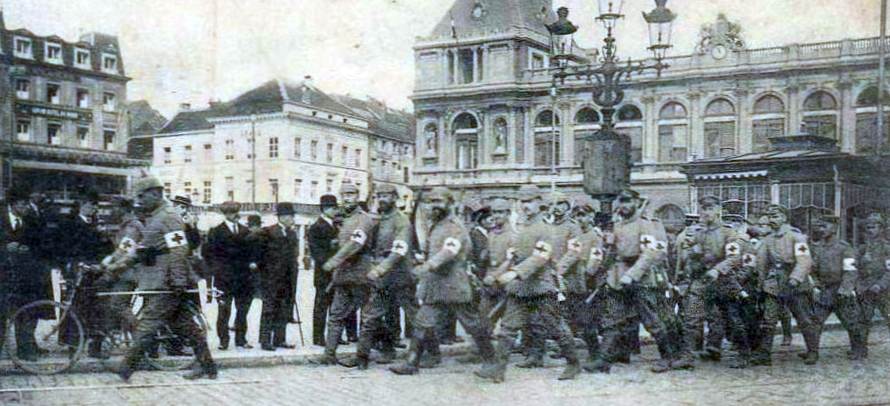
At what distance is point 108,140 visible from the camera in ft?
48.3

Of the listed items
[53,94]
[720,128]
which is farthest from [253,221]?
[720,128]

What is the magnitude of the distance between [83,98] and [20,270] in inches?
186

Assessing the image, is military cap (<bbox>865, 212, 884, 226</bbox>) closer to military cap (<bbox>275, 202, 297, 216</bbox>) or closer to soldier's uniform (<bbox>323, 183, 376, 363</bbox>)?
soldier's uniform (<bbox>323, 183, 376, 363</bbox>)

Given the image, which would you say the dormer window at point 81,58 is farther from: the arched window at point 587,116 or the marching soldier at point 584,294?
the arched window at point 587,116

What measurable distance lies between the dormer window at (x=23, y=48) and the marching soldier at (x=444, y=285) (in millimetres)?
5589

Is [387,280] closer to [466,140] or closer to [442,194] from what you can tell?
[442,194]

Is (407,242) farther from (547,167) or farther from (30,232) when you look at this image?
(547,167)

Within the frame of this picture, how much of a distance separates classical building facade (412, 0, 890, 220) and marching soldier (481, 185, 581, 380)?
34.3 meters

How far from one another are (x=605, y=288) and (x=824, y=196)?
18.0 metres

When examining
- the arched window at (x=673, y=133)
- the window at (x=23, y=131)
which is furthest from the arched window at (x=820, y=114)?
the window at (x=23, y=131)

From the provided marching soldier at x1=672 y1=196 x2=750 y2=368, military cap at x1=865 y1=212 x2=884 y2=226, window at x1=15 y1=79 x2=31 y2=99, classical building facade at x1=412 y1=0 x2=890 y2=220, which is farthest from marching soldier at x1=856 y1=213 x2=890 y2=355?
classical building facade at x1=412 y1=0 x2=890 y2=220

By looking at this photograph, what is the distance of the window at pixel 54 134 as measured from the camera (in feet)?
40.7

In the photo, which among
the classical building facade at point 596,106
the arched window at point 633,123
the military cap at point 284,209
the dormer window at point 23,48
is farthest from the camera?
the arched window at point 633,123

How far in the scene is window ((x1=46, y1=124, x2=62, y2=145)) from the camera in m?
12.4
